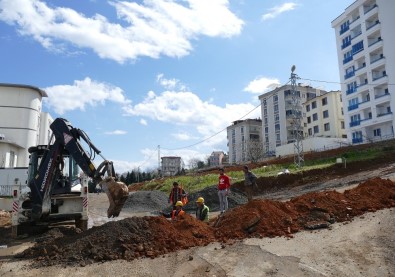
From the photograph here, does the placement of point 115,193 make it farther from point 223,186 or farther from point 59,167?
point 223,186

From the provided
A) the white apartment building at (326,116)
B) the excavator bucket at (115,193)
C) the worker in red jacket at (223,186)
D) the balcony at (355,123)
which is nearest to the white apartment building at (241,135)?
the white apartment building at (326,116)

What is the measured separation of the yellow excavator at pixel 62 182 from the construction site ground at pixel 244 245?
69 centimetres

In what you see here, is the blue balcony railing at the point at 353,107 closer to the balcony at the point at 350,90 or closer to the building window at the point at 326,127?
the balcony at the point at 350,90

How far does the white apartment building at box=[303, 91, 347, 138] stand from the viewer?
67.9m

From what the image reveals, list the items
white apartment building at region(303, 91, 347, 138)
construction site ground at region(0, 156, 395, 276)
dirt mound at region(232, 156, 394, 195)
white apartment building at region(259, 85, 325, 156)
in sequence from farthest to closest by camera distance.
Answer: white apartment building at region(259, 85, 325, 156), white apartment building at region(303, 91, 347, 138), dirt mound at region(232, 156, 394, 195), construction site ground at region(0, 156, 395, 276)

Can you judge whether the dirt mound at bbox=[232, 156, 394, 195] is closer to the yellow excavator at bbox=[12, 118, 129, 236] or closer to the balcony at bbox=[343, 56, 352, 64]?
the yellow excavator at bbox=[12, 118, 129, 236]

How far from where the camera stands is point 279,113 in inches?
3150

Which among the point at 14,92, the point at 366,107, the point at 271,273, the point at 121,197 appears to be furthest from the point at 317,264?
the point at 366,107

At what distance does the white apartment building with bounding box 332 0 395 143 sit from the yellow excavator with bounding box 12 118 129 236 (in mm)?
42120

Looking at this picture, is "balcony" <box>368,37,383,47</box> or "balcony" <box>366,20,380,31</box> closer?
"balcony" <box>368,37,383,47</box>

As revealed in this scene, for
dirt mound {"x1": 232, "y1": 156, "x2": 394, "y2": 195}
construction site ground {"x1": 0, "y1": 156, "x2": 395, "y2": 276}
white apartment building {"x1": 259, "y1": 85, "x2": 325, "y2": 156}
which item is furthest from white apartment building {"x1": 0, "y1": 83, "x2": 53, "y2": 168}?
white apartment building {"x1": 259, "y1": 85, "x2": 325, "y2": 156}

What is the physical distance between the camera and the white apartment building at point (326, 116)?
67.9 meters

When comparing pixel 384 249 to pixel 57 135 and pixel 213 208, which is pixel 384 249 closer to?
pixel 57 135

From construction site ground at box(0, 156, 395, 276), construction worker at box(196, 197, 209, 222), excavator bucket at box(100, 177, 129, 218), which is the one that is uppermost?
excavator bucket at box(100, 177, 129, 218)
